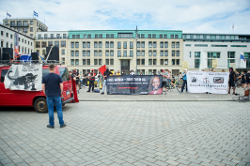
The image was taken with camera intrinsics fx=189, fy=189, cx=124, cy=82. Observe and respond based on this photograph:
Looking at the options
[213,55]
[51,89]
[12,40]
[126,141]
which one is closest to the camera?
[126,141]

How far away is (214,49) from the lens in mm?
77250

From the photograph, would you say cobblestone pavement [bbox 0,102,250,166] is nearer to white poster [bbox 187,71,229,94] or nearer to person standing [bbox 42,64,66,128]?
person standing [bbox 42,64,66,128]

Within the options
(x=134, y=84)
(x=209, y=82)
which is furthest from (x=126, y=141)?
(x=209, y=82)

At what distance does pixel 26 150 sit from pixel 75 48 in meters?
79.6

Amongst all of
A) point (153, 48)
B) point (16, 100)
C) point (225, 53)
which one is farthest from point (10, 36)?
point (225, 53)

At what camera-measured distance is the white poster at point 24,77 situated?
756 cm

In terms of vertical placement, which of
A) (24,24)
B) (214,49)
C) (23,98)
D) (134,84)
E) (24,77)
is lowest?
(23,98)

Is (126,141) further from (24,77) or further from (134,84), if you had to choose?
(134,84)

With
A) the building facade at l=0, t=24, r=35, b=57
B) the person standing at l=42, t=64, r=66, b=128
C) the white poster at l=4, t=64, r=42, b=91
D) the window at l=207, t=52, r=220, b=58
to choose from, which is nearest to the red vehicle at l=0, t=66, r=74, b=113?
the white poster at l=4, t=64, r=42, b=91

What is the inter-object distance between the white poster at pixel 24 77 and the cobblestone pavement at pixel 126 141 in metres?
1.45

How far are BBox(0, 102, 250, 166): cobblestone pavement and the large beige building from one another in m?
72.4

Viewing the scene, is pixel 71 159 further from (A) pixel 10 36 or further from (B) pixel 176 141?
(A) pixel 10 36

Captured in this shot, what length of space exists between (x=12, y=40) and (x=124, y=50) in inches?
1608

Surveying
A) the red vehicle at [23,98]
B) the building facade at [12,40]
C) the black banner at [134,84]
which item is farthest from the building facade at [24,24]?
the red vehicle at [23,98]
